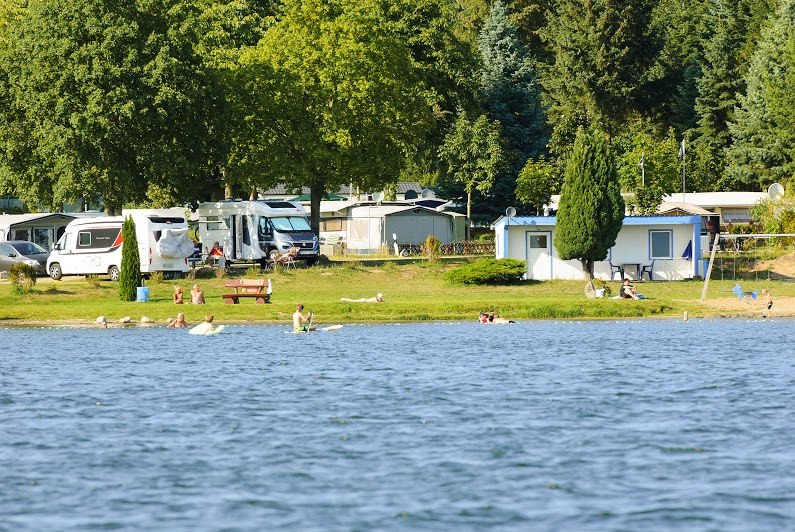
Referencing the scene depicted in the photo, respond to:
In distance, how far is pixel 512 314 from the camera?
1918 inches

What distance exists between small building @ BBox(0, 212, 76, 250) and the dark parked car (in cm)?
1044

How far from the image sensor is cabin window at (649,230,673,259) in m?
60.1

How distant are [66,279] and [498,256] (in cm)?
1943

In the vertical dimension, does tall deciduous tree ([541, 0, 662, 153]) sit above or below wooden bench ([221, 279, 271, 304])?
above

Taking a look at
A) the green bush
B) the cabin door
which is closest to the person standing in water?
the green bush

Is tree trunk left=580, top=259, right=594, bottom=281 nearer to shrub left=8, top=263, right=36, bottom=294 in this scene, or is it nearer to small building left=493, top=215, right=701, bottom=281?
small building left=493, top=215, right=701, bottom=281

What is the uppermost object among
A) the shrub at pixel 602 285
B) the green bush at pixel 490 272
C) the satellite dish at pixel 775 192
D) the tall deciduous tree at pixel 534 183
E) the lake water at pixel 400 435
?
the tall deciduous tree at pixel 534 183

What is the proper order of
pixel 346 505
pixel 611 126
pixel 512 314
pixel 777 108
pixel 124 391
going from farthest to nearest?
pixel 611 126 < pixel 777 108 < pixel 512 314 < pixel 124 391 < pixel 346 505

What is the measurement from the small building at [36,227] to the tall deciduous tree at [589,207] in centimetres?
3105

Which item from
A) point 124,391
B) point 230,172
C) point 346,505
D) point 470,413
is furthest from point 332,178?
point 346,505

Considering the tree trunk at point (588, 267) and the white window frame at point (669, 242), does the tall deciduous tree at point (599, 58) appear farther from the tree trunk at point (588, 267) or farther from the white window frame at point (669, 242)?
the tree trunk at point (588, 267)

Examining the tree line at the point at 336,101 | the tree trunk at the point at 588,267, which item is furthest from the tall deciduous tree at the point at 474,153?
the tree trunk at the point at 588,267

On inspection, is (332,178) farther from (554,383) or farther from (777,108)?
(554,383)

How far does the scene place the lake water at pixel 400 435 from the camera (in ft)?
62.1
